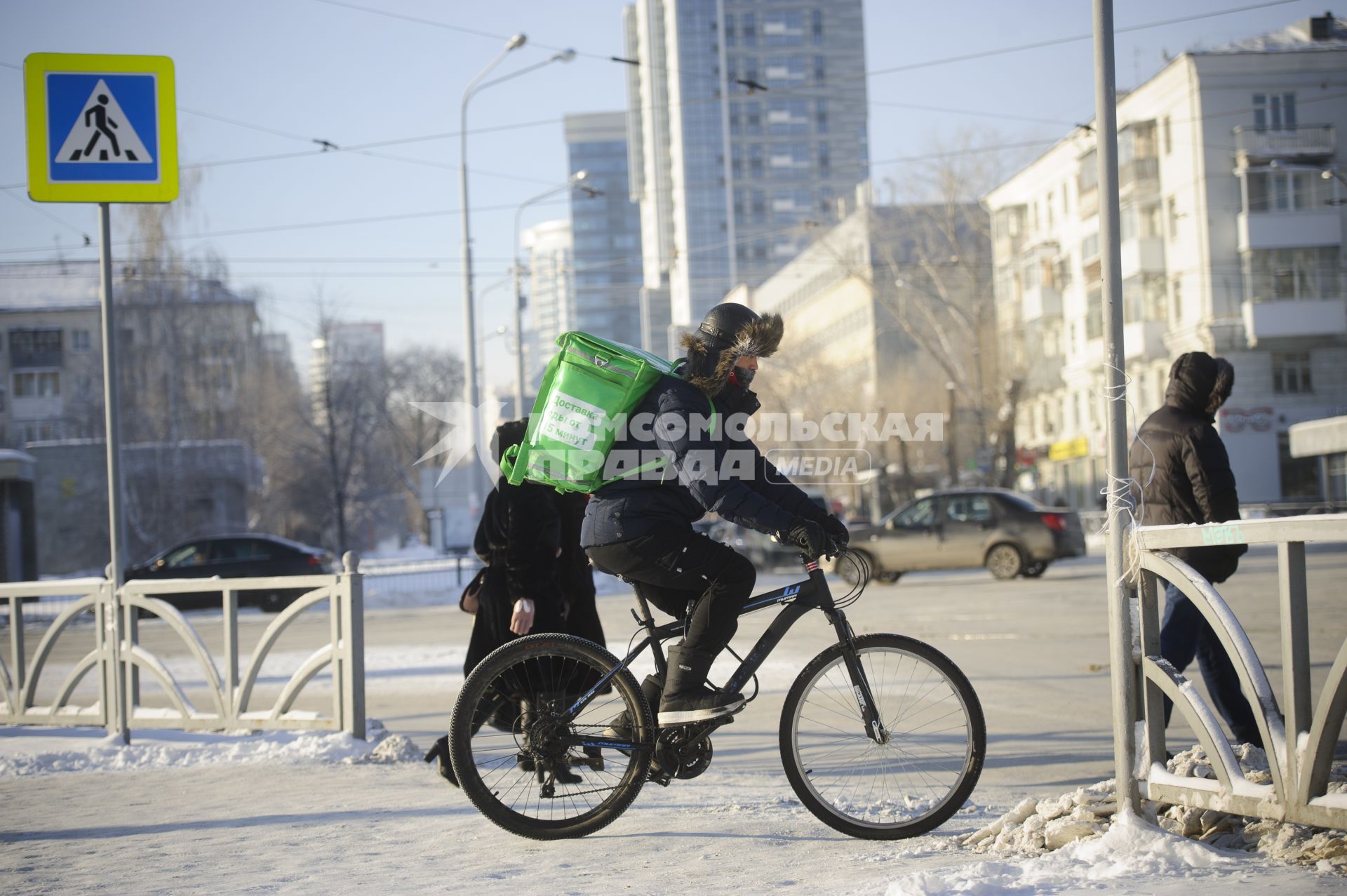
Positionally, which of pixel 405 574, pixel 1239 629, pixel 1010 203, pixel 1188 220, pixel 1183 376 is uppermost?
pixel 1010 203

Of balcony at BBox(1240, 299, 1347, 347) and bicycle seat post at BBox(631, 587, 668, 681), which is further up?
balcony at BBox(1240, 299, 1347, 347)

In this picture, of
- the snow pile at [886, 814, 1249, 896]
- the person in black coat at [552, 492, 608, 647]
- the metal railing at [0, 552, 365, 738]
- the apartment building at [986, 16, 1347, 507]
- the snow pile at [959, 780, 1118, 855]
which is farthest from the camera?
the apartment building at [986, 16, 1347, 507]

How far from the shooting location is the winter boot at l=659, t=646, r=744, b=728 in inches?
171

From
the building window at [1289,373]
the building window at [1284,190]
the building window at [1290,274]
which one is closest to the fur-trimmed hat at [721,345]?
the building window at [1284,190]

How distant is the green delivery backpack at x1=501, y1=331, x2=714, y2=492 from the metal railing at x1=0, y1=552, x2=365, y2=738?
2468 millimetres

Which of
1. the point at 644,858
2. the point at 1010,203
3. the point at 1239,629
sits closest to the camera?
the point at 1239,629

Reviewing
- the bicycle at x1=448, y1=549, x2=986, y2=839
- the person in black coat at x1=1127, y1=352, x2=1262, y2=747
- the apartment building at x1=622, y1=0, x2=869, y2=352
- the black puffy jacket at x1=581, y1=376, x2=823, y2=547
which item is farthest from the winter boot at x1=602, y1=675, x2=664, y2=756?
the apartment building at x1=622, y1=0, x2=869, y2=352

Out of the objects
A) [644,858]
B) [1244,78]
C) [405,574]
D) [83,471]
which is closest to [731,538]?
[405,574]

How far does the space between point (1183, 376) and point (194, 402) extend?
4040cm

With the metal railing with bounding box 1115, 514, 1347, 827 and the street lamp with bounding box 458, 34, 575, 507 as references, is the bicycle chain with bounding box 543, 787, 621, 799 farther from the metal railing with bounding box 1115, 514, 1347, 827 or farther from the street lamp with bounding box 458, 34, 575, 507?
the street lamp with bounding box 458, 34, 575, 507

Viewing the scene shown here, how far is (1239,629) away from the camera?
3.89 m

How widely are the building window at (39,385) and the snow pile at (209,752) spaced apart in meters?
23.6

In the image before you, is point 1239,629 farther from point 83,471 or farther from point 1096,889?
point 83,471

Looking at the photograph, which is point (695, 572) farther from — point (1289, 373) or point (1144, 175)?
point (1144, 175)
